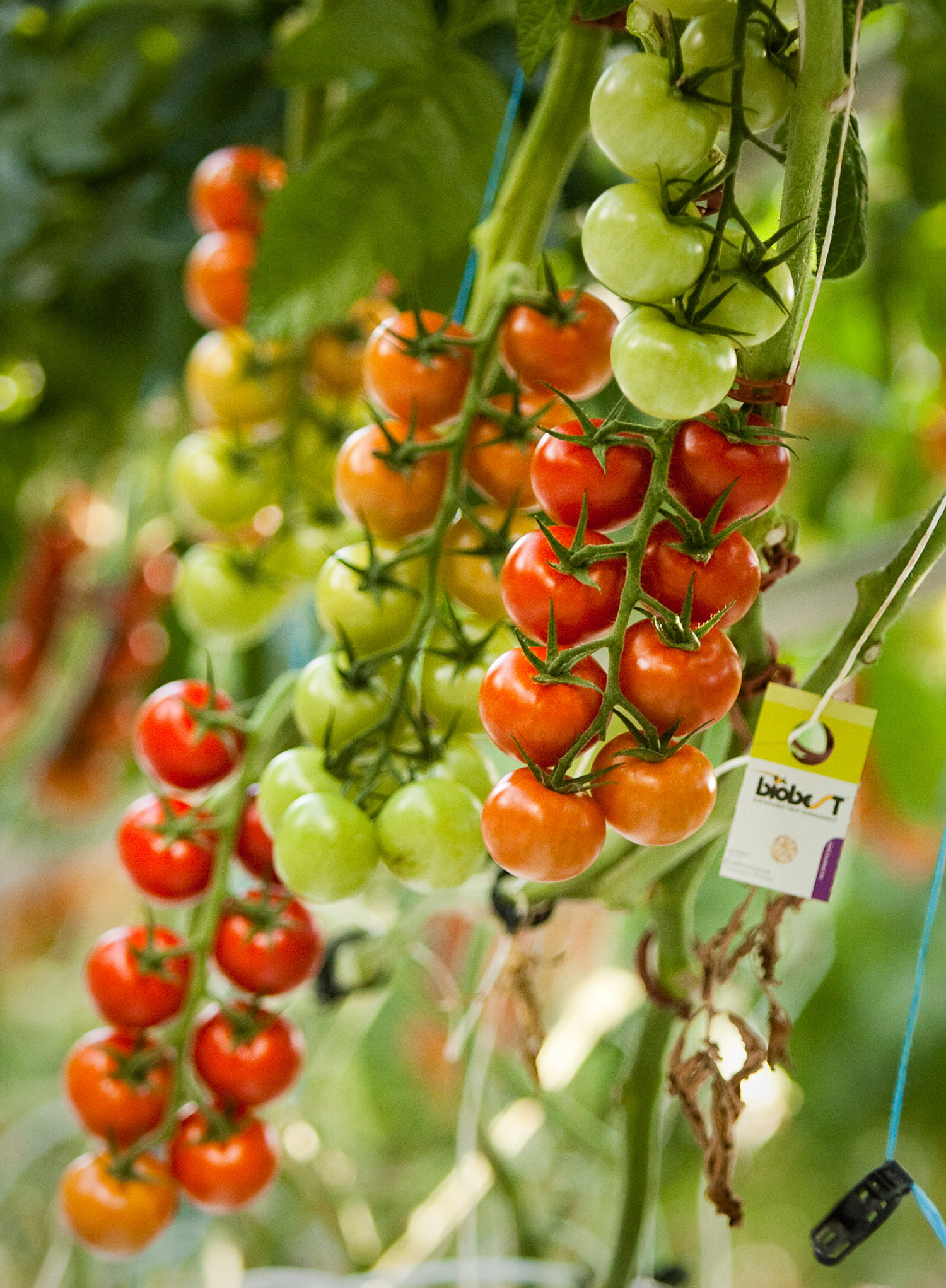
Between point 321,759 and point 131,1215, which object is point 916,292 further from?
point 131,1215

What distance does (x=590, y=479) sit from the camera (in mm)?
255

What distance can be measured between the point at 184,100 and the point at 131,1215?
1.98ft

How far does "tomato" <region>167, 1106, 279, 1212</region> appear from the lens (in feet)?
1.20

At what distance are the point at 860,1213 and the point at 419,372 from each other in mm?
277

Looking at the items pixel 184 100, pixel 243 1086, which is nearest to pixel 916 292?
pixel 184 100

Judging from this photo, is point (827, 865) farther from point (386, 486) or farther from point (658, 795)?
point (386, 486)

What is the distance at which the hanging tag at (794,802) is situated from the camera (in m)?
0.28

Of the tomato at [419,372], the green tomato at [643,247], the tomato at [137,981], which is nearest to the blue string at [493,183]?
the tomato at [419,372]

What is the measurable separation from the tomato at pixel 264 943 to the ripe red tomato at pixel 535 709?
15cm

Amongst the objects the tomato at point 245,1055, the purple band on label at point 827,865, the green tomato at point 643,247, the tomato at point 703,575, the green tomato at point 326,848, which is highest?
the green tomato at point 643,247

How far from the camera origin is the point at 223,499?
49cm

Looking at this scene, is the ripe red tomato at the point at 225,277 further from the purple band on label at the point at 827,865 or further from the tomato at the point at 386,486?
the purple band on label at the point at 827,865

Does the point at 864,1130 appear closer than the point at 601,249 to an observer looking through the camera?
No

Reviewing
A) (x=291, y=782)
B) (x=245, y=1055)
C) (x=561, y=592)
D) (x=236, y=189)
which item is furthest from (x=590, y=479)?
(x=236, y=189)
